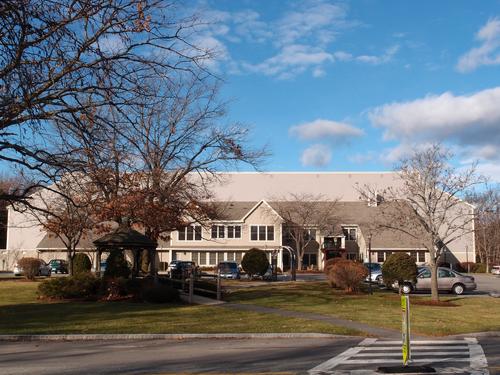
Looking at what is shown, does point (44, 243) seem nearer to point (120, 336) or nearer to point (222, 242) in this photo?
point (222, 242)

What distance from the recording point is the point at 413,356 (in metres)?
12.2

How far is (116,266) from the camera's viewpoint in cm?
2759

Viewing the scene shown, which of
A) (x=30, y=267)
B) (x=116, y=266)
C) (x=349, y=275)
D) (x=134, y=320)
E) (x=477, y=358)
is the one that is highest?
(x=116, y=266)

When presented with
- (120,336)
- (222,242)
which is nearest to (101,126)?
(120,336)

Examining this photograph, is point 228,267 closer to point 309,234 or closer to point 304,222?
point 304,222

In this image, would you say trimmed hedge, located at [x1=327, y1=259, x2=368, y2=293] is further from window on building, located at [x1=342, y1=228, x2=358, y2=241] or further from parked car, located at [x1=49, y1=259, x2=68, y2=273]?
window on building, located at [x1=342, y1=228, x2=358, y2=241]

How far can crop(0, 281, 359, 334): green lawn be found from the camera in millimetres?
16170

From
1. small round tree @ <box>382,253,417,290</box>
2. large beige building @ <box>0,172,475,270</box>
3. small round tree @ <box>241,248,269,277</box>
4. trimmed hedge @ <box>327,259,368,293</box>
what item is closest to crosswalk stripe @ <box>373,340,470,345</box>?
trimmed hedge @ <box>327,259,368,293</box>

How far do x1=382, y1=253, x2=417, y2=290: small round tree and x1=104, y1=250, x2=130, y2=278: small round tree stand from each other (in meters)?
13.4

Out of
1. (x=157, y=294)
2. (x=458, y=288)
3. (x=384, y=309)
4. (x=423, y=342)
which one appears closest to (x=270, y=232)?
(x=458, y=288)

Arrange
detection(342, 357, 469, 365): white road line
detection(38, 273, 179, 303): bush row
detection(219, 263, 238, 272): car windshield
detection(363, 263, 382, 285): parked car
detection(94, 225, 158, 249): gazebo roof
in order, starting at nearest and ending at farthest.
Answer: detection(342, 357, 469, 365): white road line
detection(38, 273, 179, 303): bush row
detection(94, 225, 158, 249): gazebo roof
detection(363, 263, 382, 285): parked car
detection(219, 263, 238, 272): car windshield

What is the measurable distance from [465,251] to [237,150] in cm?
4831

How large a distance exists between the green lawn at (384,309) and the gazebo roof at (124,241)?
4.79 meters

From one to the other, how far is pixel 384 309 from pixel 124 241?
1177 cm
